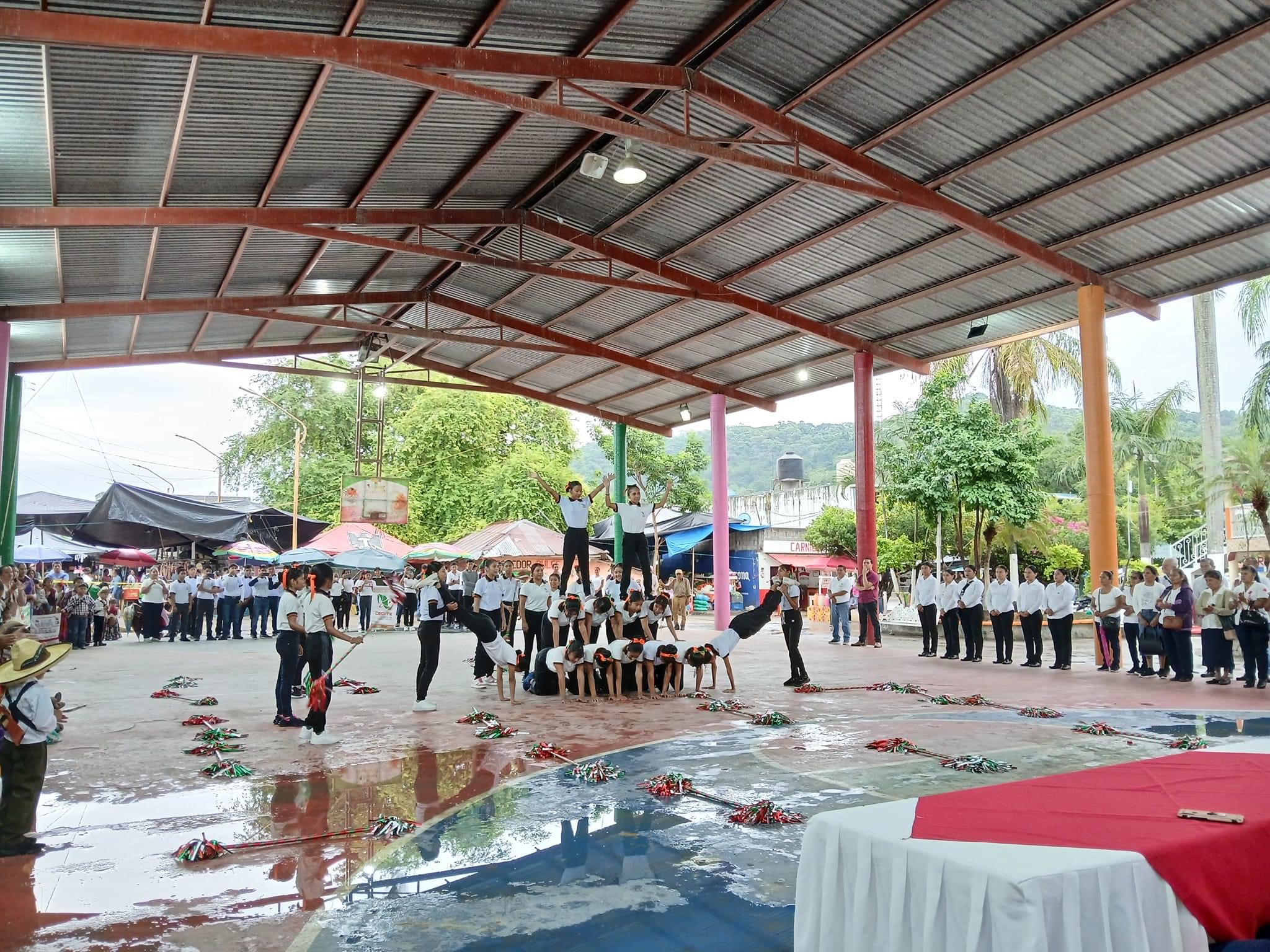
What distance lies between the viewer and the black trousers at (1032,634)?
48.7ft

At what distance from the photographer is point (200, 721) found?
9688mm

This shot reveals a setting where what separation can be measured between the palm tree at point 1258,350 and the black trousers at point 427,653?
75.8 ft

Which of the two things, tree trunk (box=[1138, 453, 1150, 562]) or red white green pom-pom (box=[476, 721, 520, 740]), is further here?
tree trunk (box=[1138, 453, 1150, 562])

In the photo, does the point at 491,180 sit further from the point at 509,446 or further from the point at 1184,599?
the point at 509,446

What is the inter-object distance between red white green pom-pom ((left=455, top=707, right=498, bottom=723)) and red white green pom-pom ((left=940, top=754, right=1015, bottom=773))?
4.63 metres

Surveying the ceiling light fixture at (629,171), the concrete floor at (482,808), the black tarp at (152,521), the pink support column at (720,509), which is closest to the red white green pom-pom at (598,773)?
the concrete floor at (482,808)

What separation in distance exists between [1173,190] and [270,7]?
11475mm

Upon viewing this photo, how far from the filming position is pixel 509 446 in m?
39.0

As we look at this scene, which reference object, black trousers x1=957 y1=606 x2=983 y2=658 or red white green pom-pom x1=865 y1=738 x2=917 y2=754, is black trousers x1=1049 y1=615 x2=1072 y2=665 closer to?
black trousers x1=957 y1=606 x2=983 y2=658

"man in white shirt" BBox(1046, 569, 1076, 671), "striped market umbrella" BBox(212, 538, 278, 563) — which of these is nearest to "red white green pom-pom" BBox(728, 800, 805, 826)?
"man in white shirt" BBox(1046, 569, 1076, 671)

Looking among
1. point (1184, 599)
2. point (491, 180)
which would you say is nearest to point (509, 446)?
point (491, 180)

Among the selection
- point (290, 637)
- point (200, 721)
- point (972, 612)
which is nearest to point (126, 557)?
point (200, 721)

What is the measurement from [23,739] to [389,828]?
2.20m

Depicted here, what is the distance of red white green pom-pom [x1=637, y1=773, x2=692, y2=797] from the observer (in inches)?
261
